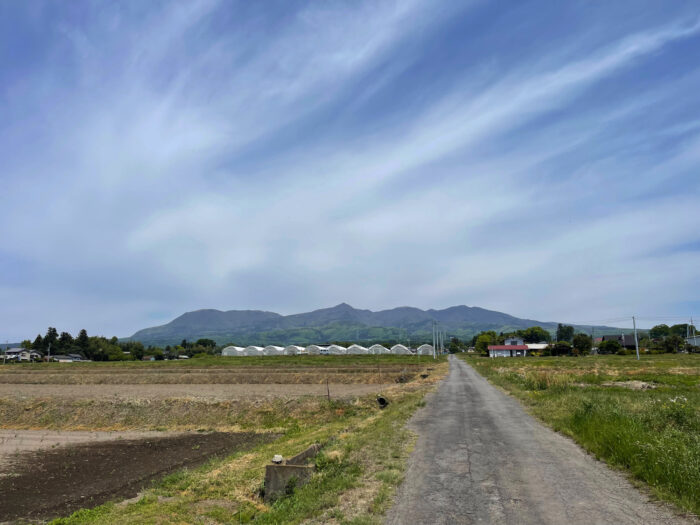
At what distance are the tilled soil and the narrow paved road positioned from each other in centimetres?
1177

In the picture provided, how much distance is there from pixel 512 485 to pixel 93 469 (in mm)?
19849

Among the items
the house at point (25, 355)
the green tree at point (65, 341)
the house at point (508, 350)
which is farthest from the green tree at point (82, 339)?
the house at point (508, 350)

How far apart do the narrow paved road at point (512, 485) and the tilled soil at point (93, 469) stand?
11.8m

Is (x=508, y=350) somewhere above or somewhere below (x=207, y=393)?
below

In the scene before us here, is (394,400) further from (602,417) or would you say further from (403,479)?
(403,479)

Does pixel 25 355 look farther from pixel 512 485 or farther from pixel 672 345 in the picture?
pixel 672 345

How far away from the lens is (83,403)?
39.5 metres

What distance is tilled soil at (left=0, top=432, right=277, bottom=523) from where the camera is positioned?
16.0 m

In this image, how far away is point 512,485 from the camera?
36.3ft

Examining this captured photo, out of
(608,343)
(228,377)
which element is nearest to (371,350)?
(608,343)

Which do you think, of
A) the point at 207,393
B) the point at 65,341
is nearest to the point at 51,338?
the point at 65,341

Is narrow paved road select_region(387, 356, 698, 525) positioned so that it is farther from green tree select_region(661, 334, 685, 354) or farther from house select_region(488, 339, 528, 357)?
house select_region(488, 339, 528, 357)

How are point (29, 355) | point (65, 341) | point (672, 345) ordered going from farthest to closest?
point (65, 341), point (29, 355), point (672, 345)

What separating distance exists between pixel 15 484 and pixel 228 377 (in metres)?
51.0
